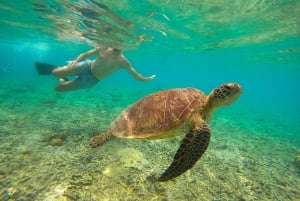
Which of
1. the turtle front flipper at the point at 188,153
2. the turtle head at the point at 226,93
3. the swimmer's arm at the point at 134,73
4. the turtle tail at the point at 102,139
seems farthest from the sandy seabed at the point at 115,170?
the swimmer's arm at the point at 134,73

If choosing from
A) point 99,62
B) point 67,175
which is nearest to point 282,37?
point 99,62

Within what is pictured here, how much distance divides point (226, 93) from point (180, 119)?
97 cm

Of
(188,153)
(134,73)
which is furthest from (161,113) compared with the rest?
(134,73)

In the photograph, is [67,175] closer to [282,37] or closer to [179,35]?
[179,35]

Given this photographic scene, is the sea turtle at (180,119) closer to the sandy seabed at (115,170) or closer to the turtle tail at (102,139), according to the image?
the turtle tail at (102,139)

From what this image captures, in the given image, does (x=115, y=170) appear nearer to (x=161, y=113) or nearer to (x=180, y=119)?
(x=161, y=113)

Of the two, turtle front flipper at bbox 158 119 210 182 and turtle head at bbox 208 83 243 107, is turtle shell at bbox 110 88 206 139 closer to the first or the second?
turtle head at bbox 208 83 243 107

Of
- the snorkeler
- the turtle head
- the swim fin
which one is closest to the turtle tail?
the turtle head

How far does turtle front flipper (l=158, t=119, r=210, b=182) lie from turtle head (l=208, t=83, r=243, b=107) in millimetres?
739

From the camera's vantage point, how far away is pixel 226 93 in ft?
12.4

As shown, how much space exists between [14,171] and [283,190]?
6559 mm

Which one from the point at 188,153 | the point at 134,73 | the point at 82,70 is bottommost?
the point at 188,153

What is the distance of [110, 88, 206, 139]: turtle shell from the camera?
399 cm

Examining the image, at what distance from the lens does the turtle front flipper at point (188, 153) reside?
10.8 feet
